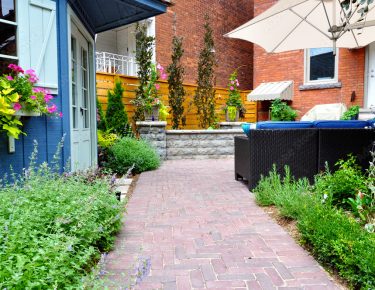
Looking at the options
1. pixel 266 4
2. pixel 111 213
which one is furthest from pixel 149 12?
pixel 266 4

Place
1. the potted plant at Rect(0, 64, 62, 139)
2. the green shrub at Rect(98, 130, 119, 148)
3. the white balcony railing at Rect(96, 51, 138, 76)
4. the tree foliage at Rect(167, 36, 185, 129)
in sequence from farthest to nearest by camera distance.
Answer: the white balcony railing at Rect(96, 51, 138, 76) < the tree foliage at Rect(167, 36, 185, 129) < the green shrub at Rect(98, 130, 119, 148) < the potted plant at Rect(0, 64, 62, 139)

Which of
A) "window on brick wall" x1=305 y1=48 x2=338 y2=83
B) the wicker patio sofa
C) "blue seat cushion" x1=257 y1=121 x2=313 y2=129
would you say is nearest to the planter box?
the wicker patio sofa

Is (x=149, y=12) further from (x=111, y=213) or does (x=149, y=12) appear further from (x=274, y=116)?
(x=274, y=116)

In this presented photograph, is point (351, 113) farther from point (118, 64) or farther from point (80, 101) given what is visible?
point (118, 64)

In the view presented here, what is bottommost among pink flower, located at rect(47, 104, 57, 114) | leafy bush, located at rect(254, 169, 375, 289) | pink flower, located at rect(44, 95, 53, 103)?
leafy bush, located at rect(254, 169, 375, 289)

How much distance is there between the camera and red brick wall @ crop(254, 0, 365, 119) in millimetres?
8938

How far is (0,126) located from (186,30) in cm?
998

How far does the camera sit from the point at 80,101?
5.28m

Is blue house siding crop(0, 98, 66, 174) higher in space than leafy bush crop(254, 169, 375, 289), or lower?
higher

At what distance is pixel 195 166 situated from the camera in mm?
7527

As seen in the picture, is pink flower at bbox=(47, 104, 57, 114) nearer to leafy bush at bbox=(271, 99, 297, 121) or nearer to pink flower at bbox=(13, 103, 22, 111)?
pink flower at bbox=(13, 103, 22, 111)

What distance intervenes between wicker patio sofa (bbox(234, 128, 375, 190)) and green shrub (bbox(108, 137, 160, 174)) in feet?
8.32

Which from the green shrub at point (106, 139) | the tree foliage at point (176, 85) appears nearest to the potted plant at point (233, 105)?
the tree foliage at point (176, 85)

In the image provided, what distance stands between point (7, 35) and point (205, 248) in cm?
289
